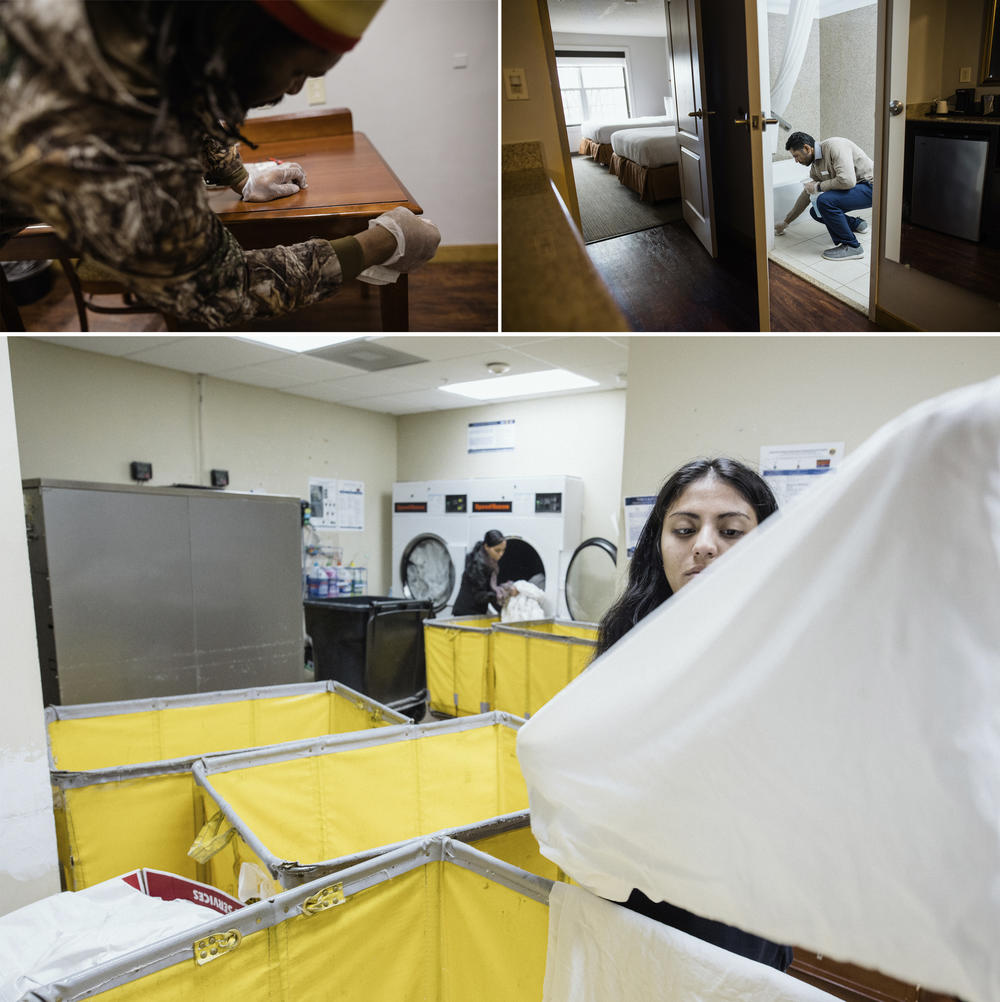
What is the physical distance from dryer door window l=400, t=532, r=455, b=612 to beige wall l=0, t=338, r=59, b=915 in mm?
5118

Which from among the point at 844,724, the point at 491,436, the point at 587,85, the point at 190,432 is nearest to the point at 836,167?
the point at 587,85

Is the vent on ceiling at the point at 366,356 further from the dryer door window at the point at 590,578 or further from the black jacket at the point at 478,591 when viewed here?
the dryer door window at the point at 590,578

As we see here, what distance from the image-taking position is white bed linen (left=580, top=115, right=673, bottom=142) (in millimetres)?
2340

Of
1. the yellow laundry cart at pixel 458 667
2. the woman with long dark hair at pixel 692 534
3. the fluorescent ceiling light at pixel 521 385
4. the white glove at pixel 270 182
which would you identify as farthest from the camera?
the fluorescent ceiling light at pixel 521 385

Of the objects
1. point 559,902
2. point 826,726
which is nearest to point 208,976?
point 559,902

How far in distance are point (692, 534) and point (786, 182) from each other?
7.57ft

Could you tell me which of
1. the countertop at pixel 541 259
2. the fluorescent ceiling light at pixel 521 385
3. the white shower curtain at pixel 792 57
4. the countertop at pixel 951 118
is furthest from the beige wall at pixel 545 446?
the countertop at pixel 541 259

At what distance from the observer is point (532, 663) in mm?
3711

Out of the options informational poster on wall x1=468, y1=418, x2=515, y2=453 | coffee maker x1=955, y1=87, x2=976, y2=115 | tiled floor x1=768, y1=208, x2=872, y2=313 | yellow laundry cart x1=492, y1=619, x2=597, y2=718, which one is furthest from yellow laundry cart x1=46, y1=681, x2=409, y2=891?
→ informational poster on wall x1=468, y1=418, x2=515, y2=453

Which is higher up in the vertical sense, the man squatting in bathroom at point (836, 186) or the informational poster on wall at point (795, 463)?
the man squatting in bathroom at point (836, 186)

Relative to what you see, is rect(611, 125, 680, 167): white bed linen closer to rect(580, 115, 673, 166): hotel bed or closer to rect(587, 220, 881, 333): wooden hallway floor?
rect(580, 115, 673, 166): hotel bed

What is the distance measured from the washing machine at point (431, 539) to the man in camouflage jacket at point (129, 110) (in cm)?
606

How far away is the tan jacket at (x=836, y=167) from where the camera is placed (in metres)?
2.95

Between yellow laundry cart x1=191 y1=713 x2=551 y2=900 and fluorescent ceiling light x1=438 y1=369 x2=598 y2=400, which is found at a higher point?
fluorescent ceiling light x1=438 y1=369 x2=598 y2=400
